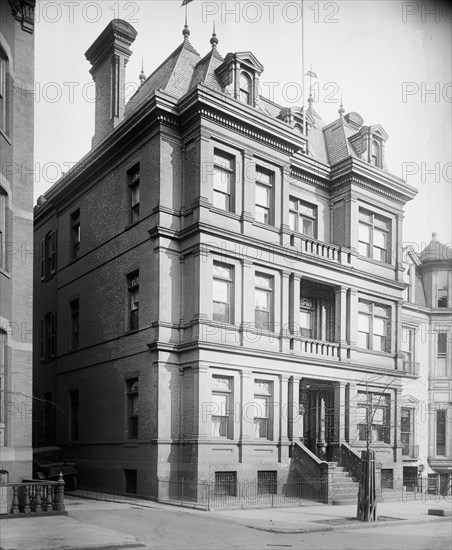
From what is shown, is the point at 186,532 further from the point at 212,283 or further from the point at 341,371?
the point at 341,371

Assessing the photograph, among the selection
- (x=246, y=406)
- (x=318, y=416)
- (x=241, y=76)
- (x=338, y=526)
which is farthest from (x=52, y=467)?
(x=241, y=76)

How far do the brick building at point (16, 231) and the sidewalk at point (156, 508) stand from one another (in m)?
2.64

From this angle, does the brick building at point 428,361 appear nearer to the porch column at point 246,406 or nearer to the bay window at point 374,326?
the bay window at point 374,326

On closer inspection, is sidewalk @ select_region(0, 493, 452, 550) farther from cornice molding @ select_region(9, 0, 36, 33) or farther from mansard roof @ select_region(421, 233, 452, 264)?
mansard roof @ select_region(421, 233, 452, 264)

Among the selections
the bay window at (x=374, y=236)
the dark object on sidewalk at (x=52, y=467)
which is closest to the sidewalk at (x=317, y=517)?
the dark object on sidewalk at (x=52, y=467)

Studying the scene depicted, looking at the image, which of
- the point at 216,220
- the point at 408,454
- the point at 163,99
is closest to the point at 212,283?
the point at 216,220

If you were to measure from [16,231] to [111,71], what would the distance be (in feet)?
35.2

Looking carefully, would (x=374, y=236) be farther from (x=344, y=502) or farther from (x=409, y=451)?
(x=344, y=502)

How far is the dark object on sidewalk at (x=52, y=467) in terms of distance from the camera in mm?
24906

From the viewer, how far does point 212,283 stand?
75.4 feet

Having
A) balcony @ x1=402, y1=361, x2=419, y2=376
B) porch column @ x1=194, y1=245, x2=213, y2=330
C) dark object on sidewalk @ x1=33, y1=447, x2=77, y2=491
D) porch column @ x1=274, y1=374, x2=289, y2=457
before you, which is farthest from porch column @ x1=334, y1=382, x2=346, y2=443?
dark object on sidewalk @ x1=33, y1=447, x2=77, y2=491

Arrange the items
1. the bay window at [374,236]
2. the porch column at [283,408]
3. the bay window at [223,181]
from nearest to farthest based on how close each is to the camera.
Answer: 1. the bay window at [223,181]
2. the porch column at [283,408]
3. the bay window at [374,236]

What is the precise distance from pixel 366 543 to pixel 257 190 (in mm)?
13188

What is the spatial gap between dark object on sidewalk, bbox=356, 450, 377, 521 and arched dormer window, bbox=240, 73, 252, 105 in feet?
42.0
